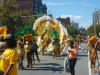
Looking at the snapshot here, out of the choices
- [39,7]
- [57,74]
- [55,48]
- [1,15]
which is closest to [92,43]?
[57,74]

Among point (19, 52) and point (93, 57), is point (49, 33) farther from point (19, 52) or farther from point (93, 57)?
point (93, 57)

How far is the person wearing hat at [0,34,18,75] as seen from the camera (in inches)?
248

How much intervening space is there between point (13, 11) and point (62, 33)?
1421cm

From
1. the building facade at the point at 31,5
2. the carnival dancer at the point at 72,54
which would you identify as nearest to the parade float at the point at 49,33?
the carnival dancer at the point at 72,54

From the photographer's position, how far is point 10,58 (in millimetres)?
6348

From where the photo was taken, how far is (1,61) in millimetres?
6461

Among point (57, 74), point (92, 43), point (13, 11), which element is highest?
point (13, 11)

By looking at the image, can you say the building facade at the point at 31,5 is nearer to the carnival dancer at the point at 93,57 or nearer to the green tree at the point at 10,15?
the green tree at the point at 10,15

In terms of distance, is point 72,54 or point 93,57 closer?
point 72,54

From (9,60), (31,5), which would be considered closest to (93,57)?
(9,60)

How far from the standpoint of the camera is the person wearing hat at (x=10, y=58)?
20.6ft

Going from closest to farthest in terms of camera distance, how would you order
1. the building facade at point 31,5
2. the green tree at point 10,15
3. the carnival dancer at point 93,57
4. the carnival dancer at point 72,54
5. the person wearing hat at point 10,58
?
the person wearing hat at point 10,58 < the carnival dancer at point 72,54 < the carnival dancer at point 93,57 < the green tree at point 10,15 < the building facade at point 31,5

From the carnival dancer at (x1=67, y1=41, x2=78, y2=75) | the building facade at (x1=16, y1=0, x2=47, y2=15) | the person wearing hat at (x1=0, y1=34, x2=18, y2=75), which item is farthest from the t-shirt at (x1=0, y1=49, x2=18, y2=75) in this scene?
the building facade at (x1=16, y1=0, x2=47, y2=15)

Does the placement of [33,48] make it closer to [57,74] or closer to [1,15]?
[57,74]
